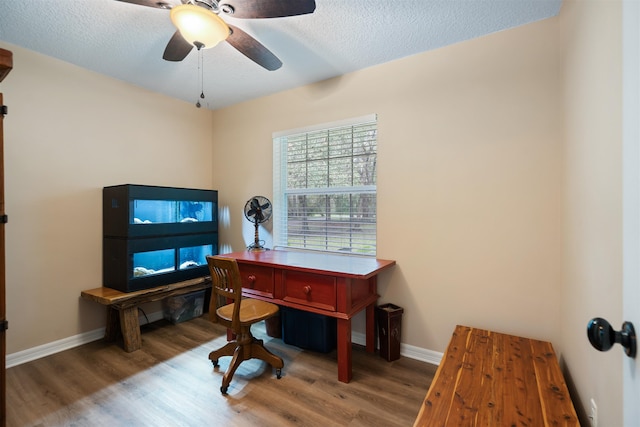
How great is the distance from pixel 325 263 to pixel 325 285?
0.28m

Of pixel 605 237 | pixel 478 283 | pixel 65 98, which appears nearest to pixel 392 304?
pixel 478 283

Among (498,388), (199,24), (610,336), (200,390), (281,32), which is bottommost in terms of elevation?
(200,390)

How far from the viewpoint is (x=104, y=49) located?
7.86ft

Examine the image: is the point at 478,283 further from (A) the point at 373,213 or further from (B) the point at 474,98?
(B) the point at 474,98

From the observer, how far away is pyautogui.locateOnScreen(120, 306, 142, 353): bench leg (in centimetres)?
257

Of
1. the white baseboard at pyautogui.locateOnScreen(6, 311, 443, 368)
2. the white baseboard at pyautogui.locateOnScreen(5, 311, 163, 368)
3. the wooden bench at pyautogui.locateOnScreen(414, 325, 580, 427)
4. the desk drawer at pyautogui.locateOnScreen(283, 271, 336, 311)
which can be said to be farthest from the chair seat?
the white baseboard at pyautogui.locateOnScreen(5, 311, 163, 368)

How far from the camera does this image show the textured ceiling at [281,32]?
1888 millimetres

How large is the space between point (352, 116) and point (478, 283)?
1801 mm

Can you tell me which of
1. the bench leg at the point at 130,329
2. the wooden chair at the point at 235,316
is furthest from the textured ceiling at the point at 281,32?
the bench leg at the point at 130,329

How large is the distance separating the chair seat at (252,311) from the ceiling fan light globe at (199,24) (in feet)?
5.90

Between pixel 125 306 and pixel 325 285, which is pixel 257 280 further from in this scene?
pixel 125 306

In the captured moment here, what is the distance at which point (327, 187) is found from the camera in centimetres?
298

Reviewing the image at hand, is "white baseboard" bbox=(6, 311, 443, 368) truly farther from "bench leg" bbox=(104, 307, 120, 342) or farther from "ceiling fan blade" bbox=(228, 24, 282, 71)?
"ceiling fan blade" bbox=(228, 24, 282, 71)

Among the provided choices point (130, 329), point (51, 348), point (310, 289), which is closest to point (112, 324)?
point (130, 329)
